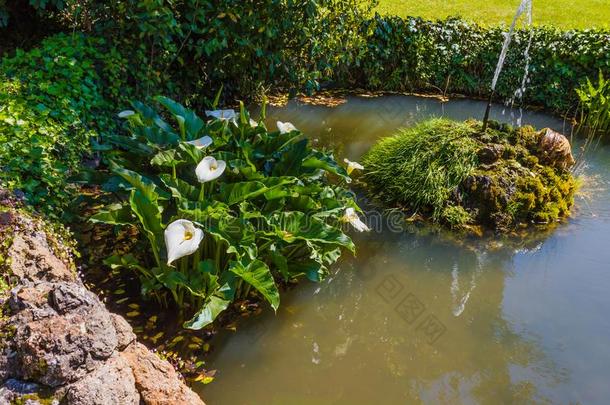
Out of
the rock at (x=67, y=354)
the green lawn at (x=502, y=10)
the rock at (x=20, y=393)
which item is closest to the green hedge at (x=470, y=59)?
the green lawn at (x=502, y=10)

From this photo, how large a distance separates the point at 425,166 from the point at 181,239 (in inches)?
130

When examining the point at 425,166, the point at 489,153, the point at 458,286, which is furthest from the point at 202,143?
the point at 489,153

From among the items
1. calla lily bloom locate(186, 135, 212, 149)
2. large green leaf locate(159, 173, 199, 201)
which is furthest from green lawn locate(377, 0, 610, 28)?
large green leaf locate(159, 173, 199, 201)

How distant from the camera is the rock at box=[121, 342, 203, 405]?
2648mm

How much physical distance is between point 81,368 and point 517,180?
4791 millimetres

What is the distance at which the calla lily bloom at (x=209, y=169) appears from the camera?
3.78 metres

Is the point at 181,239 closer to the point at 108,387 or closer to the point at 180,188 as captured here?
the point at 180,188

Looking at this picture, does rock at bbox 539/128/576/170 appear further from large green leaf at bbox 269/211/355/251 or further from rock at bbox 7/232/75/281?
rock at bbox 7/232/75/281

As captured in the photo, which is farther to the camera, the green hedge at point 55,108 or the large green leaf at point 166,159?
the large green leaf at point 166,159

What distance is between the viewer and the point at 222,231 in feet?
12.6

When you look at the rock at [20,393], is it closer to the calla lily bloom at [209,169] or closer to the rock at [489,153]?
the calla lily bloom at [209,169]

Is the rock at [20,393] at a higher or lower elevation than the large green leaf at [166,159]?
lower

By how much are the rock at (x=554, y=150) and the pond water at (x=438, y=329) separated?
0.71 metres

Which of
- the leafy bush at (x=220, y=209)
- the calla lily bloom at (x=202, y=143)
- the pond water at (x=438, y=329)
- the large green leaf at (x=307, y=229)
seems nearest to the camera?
the pond water at (x=438, y=329)
